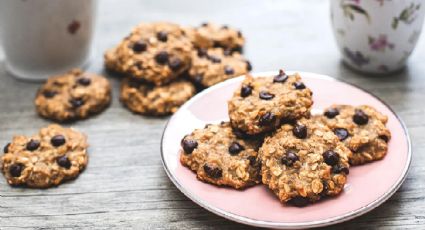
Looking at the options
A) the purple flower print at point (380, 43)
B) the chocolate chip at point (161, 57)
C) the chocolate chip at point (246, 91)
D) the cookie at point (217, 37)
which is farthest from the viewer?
the cookie at point (217, 37)

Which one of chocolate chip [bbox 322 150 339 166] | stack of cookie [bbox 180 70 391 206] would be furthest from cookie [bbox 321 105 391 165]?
chocolate chip [bbox 322 150 339 166]

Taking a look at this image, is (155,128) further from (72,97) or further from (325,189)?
(325,189)

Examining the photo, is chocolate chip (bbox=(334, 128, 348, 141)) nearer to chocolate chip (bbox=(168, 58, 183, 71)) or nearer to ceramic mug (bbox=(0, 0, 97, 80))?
chocolate chip (bbox=(168, 58, 183, 71))

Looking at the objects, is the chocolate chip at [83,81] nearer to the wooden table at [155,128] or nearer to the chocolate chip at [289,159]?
the wooden table at [155,128]

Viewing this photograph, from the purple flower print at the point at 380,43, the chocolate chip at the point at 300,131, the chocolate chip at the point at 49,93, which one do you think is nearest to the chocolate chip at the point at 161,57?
the chocolate chip at the point at 49,93

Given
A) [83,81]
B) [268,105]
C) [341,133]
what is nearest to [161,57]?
[83,81]
